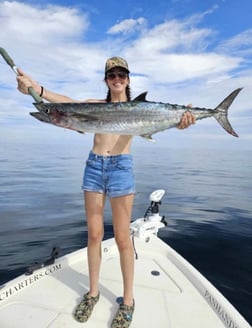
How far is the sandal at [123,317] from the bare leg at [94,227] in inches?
20.4

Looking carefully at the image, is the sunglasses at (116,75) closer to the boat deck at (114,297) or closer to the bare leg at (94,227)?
the bare leg at (94,227)

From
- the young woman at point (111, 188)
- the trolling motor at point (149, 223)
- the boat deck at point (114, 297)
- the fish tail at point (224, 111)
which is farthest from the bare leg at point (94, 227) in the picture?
the trolling motor at point (149, 223)

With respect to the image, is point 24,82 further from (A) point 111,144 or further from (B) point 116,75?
(A) point 111,144

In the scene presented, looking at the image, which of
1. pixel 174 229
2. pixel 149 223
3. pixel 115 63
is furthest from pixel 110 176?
pixel 174 229

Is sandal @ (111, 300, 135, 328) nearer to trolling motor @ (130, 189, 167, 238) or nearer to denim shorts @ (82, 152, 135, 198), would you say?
denim shorts @ (82, 152, 135, 198)

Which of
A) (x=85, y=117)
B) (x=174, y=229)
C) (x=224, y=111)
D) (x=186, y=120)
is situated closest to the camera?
(x=85, y=117)

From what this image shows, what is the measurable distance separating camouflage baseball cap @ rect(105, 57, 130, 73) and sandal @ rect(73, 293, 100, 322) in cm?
304

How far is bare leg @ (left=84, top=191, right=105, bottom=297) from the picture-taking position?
13.0 feet

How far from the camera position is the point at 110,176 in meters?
3.87

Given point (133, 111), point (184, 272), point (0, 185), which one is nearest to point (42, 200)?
point (0, 185)

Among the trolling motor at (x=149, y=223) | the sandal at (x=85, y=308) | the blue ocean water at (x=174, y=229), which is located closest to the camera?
the sandal at (x=85, y=308)

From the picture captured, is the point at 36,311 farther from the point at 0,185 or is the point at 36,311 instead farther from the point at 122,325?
the point at 0,185

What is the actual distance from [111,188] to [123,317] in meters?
1.56

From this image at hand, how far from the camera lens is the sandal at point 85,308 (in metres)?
3.70
